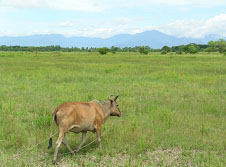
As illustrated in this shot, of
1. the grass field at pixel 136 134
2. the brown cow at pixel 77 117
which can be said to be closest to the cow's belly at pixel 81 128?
the brown cow at pixel 77 117

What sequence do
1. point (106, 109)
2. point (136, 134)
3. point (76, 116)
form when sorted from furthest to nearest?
1. point (136, 134)
2. point (106, 109)
3. point (76, 116)

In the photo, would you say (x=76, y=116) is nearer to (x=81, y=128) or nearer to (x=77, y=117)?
(x=77, y=117)

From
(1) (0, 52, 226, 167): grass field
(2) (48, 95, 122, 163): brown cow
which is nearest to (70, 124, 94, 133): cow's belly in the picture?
(2) (48, 95, 122, 163): brown cow

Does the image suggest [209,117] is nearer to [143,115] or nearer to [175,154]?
[143,115]

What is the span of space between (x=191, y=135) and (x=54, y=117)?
12.7 ft

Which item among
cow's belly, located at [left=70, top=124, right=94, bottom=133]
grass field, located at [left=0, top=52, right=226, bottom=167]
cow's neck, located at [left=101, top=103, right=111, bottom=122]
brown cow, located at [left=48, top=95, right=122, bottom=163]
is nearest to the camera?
brown cow, located at [left=48, top=95, right=122, bottom=163]

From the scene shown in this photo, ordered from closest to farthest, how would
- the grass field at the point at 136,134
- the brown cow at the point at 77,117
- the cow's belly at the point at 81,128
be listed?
the brown cow at the point at 77,117, the cow's belly at the point at 81,128, the grass field at the point at 136,134

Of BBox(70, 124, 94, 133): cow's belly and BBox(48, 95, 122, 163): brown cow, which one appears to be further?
BBox(70, 124, 94, 133): cow's belly

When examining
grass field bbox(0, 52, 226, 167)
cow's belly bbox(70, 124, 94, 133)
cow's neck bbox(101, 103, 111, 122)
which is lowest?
grass field bbox(0, 52, 226, 167)

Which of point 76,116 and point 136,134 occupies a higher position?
point 76,116

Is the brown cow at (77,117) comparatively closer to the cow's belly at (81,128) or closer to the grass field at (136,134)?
the cow's belly at (81,128)

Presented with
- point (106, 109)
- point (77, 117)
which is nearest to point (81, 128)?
point (77, 117)

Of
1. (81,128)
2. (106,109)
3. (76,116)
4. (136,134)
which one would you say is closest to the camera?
(76,116)

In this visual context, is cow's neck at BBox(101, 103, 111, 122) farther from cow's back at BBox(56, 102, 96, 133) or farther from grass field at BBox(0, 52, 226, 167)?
grass field at BBox(0, 52, 226, 167)
